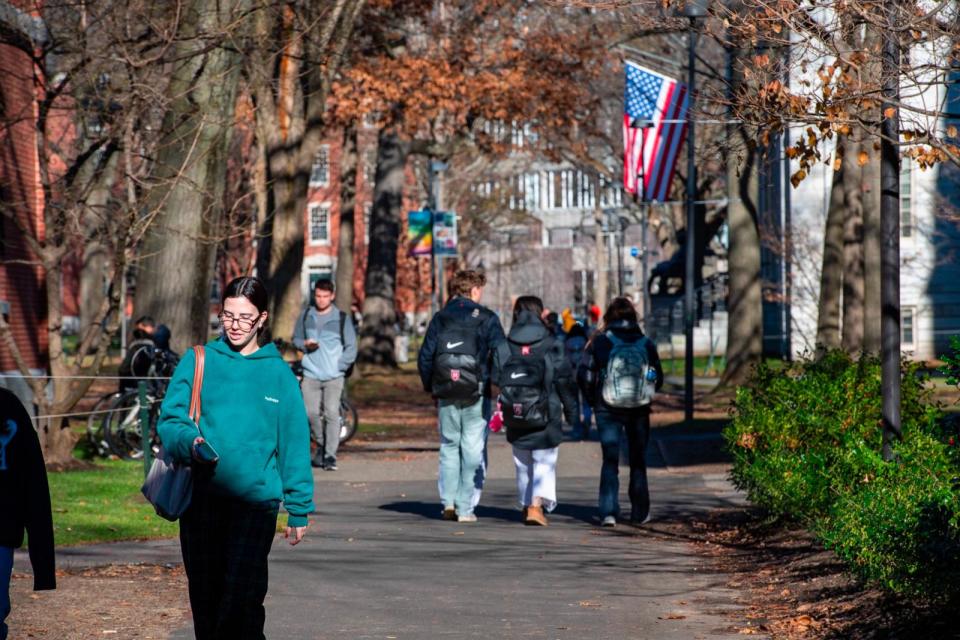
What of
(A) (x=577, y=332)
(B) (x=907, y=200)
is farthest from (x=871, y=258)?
(B) (x=907, y=200)

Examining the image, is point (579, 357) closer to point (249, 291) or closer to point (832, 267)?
point (832, 267)

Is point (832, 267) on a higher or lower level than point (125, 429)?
higher

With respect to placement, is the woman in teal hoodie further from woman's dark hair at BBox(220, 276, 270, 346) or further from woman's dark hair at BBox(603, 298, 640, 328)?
woman's dark hair at BBox(603, 298, 640, 328)

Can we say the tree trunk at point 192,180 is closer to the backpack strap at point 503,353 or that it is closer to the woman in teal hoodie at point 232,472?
the backpack strap at point 503,353

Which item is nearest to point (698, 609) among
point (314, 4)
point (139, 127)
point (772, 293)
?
point (139, 127)

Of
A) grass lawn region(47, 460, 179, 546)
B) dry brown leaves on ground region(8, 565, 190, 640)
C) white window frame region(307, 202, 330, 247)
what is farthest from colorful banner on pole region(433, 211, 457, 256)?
white window frame region(307, 202, 330, 247)

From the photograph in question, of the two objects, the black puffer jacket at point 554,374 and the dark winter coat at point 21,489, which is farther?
the black puffer jacket at point 554,374

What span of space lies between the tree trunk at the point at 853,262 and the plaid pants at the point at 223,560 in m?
18.4

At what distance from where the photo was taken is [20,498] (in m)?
5.81

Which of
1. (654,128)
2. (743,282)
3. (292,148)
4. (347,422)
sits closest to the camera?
(347,422)

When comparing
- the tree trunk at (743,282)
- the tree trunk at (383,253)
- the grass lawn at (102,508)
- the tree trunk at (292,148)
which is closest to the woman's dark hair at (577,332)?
the tree trunk at (292,148)

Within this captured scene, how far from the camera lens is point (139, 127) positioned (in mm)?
17578

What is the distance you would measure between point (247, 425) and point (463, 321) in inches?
275

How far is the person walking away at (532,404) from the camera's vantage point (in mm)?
13195
